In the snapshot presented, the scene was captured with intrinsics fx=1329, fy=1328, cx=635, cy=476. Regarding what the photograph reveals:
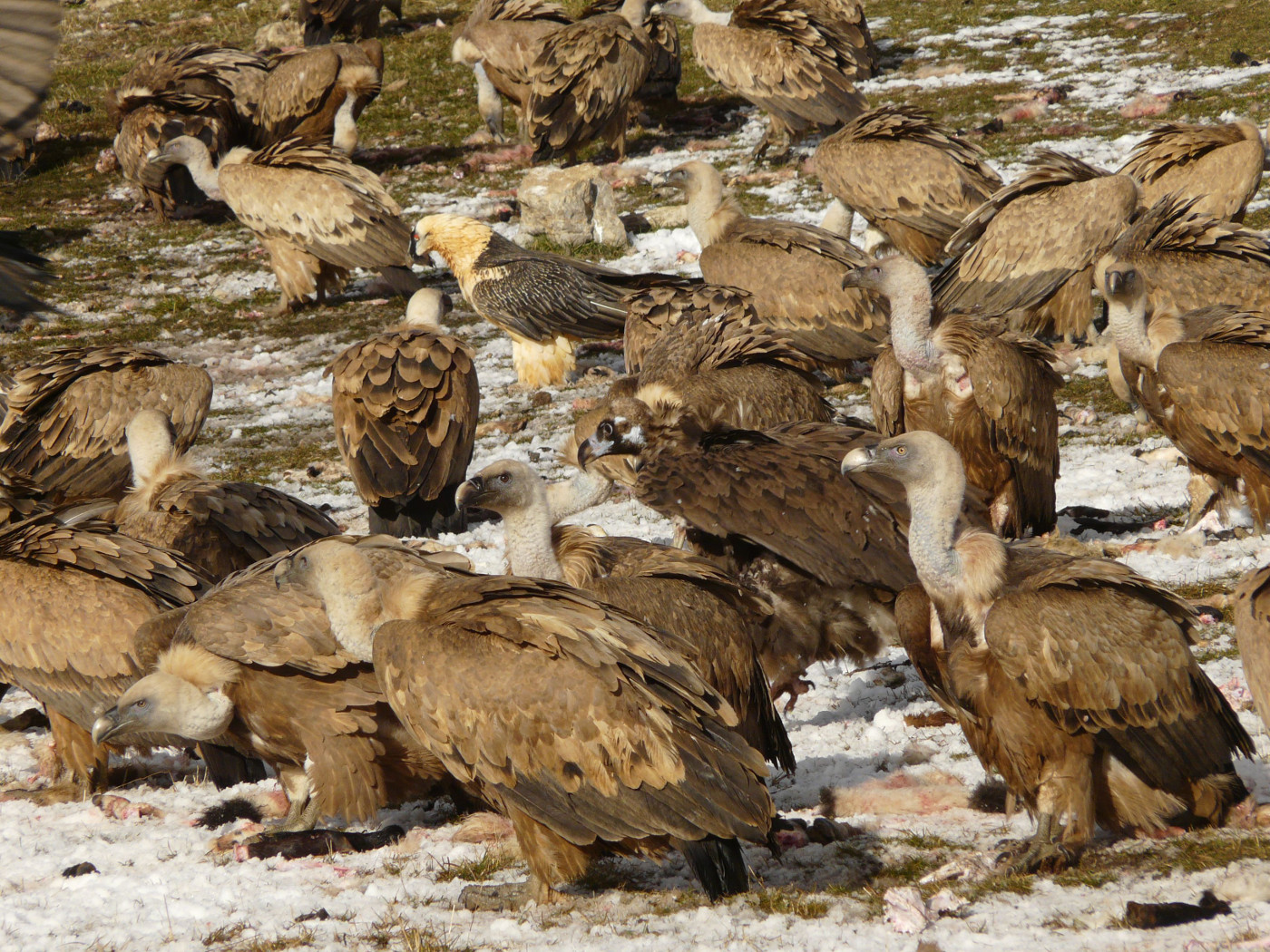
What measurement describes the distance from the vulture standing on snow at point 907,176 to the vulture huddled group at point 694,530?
0.14 feet

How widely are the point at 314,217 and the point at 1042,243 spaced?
7.68 meters

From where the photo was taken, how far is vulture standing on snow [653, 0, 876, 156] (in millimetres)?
16406

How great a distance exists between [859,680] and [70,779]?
3945mm

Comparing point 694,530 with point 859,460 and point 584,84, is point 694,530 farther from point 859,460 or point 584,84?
point 584,84

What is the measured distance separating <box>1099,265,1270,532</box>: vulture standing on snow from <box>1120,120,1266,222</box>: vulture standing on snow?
3.40m

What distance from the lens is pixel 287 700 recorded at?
5504 mm

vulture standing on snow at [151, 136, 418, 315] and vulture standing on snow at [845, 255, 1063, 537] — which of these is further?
vulture standing on snow at [151, 136, 418, 315]

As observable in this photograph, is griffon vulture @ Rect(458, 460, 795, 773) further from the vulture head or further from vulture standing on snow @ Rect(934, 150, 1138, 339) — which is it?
vulture standing on snow @ Rect(934, 150, 1138, 339)

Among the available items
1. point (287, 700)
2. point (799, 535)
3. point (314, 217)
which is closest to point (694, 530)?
point (799, 535)

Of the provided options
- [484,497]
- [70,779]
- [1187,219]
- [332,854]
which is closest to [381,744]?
[332,854]

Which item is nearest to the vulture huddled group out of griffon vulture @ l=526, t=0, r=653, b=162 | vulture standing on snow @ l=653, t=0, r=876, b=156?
vulture standing on snow @ l=653, t=0, r=876, b=156

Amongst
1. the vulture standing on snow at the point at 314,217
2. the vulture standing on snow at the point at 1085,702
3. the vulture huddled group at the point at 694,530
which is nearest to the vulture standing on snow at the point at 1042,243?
the vulture huddled group at the point at 694,530

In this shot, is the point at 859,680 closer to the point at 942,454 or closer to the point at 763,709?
the point at 763,709

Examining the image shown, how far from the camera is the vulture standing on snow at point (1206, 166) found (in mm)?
11258
